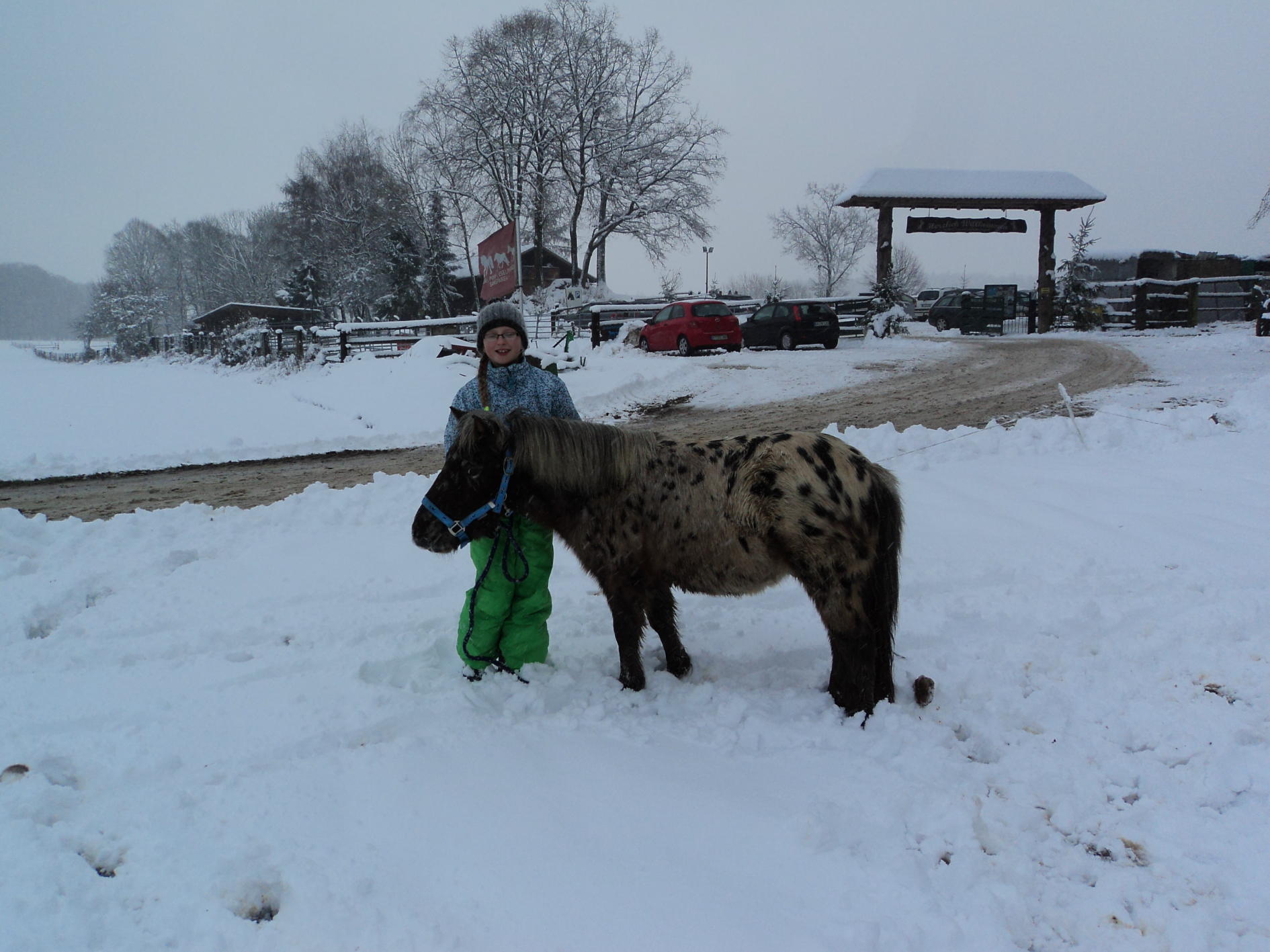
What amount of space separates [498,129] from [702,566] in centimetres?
3917

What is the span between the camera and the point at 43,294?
130125 mm

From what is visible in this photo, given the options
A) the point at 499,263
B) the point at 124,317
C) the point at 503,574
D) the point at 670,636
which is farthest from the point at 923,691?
the point at 124,317

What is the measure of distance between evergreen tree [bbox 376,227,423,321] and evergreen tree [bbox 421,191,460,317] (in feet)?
2.08

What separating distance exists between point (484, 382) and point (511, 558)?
0.92m

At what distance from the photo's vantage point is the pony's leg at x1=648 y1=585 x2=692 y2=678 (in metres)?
3.67

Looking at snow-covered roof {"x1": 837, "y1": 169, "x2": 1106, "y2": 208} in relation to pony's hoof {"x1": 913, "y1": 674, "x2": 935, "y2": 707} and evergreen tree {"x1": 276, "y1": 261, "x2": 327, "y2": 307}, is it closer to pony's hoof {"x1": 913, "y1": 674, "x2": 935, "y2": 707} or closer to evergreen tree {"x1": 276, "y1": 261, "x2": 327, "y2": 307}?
pony's hoof {"x1": 913, "y1": 674, "x2": 935, "y2": 707}

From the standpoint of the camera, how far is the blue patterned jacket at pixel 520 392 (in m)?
3.81

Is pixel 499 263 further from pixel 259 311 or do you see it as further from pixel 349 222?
pixel 349 222

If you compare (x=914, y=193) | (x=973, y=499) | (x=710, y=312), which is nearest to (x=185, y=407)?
(x=710, y=312)

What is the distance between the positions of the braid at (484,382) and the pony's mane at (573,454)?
362mm

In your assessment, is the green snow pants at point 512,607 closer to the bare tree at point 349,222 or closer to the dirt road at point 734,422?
the dirt road at point 734,422

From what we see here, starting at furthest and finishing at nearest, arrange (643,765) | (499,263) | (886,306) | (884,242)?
(884,242) → (886,306) → (499,263) → (643,765)

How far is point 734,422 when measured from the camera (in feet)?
36.9

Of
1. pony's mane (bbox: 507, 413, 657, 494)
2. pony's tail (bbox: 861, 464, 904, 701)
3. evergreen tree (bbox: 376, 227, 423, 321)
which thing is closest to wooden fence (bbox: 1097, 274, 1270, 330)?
pony's tail (bbox: 861, 464, 904, 701)
